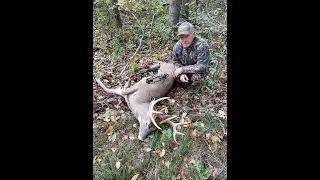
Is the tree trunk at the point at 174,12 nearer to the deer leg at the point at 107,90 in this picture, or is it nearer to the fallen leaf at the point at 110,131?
the deer leg at the point at 107,90

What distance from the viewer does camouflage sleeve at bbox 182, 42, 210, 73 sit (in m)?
3.92

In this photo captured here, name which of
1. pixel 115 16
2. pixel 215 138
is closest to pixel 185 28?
pixel 215 138

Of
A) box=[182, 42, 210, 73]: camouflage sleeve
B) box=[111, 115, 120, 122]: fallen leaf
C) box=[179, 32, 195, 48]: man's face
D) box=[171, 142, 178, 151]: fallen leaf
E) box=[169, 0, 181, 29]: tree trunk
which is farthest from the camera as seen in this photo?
box=[169, 0, 181, 29]: tree trunk

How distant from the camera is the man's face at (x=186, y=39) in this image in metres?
3.80

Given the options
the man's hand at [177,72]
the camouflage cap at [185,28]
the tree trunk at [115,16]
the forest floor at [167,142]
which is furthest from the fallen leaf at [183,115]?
the tree trunk at [115,16]

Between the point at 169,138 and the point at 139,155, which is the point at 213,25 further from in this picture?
the point at 139,155

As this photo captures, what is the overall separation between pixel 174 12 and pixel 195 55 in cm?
201

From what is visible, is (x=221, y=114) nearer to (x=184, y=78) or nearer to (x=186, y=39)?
(x=184, y=78)

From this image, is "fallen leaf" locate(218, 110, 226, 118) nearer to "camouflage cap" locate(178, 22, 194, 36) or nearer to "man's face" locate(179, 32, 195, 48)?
"man's face" locate(179, 32, 195, 48)

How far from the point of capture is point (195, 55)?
4027 millimetres

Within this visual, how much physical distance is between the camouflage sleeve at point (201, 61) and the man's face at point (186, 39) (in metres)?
0.19

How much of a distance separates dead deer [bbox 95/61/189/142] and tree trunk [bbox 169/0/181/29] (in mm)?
1668

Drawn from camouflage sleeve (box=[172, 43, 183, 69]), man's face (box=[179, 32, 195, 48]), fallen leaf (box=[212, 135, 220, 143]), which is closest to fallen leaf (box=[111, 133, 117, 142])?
fallen leaf (box=[212, 135, 220, 143])
